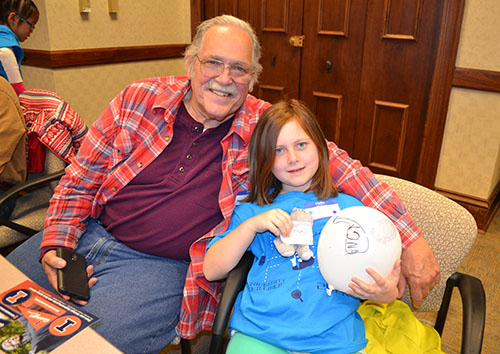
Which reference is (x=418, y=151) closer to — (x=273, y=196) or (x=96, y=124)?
(x=273, y=196)

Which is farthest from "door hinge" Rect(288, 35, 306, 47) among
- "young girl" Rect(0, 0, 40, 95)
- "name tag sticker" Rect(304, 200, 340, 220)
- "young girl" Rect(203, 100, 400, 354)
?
"name tag sticker" Rect(304, 200, 340, 220)

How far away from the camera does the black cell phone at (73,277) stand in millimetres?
1253

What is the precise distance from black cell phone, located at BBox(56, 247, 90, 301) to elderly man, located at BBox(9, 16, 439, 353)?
0.13 feet

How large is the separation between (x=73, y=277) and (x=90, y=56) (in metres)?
2.81

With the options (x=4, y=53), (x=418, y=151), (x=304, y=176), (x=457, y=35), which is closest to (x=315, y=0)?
(x=457, y=35)

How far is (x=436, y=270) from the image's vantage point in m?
1.22

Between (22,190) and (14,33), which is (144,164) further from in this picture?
(14,33)

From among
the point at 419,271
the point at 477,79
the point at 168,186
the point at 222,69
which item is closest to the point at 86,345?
the point at 168,186

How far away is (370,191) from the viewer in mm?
1385

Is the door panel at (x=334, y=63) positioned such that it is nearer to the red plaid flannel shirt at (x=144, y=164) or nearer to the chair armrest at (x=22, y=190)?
the red plaid flannel shirt at (x=144, y=164)

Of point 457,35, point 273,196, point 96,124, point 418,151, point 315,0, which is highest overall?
point 315,0

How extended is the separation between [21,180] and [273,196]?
1216 millimetres

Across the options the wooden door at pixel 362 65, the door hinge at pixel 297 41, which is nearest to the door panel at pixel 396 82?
the wooden door at pixel 362 65

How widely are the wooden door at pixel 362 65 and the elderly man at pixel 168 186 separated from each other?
2.00 meters
